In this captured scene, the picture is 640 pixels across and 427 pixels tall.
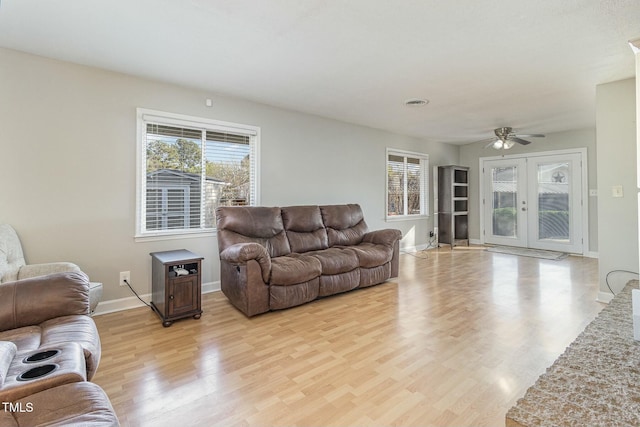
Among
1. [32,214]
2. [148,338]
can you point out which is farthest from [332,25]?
[32,214]

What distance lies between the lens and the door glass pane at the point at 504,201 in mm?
6582

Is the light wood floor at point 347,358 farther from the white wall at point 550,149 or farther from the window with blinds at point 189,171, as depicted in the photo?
the white wall at point 550,149

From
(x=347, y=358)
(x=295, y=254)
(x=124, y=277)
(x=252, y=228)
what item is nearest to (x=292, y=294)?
(x=295, y=254)

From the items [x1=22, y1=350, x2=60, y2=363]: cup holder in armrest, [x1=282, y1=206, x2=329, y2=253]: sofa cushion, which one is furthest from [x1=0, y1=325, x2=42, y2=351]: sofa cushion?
[x1=282, y1=206, x2=329, y2=253]: sofa cushion

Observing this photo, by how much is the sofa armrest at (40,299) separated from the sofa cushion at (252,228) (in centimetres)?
147

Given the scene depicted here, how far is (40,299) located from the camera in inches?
69.1

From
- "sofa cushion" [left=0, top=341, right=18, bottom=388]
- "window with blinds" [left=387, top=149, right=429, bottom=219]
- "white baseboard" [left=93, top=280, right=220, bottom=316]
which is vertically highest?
"window with blinds" [left=387, top=149, right=429, bottom=219]

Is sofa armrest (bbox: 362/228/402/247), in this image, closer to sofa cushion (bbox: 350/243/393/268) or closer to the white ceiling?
sofa cushion (bbox: 350/243/393/268)

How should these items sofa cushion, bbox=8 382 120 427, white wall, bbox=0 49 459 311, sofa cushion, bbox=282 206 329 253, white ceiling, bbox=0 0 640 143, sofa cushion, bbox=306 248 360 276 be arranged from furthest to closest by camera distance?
sofa cushion, bbox=282 206 329 253
sofa cushion, bbox=306 248 360 276
white wall, bbox=0 49 459 311
white ceiling, bbox=0 0 640 143
sofa cushion, bbox=8 382 120 427

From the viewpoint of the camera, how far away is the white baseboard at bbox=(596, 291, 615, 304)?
3.19 m

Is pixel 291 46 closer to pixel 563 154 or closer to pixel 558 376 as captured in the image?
pixel 558 376

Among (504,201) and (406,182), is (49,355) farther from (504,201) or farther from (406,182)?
(504,201)

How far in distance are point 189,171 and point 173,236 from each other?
2.51ft

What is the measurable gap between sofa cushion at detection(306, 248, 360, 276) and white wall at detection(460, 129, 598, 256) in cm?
474
